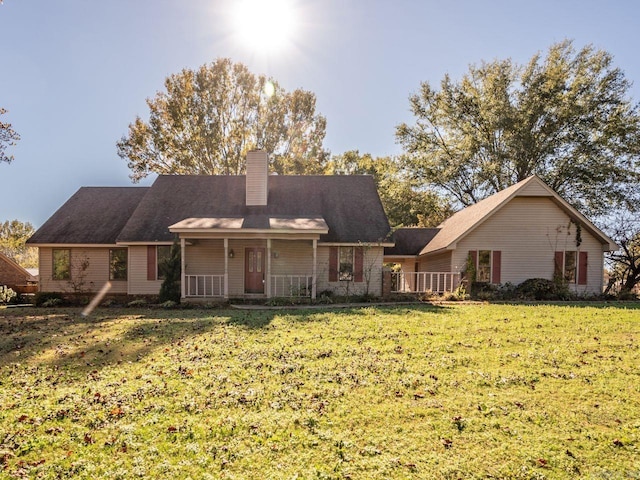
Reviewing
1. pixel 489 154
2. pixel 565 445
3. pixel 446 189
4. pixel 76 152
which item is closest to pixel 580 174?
pixel 489 154

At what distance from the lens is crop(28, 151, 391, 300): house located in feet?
56.4

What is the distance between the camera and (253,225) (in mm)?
17031

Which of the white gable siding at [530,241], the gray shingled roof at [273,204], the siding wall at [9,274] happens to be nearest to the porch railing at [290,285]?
the gray shingled roof at [273,204]

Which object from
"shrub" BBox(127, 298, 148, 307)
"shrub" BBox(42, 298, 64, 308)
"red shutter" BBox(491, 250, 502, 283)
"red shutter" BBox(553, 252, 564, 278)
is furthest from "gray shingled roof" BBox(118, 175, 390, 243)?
"red shutter" BBox(553, 252, 564, 278)

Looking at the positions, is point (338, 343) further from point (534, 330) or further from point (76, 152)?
point (76, 152)

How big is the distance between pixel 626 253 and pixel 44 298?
29646 mm

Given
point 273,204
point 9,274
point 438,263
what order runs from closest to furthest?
point 273,204 → point 438,263 → point 9,274

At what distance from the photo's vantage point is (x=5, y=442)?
167 inches

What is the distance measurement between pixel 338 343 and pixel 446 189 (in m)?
25.4

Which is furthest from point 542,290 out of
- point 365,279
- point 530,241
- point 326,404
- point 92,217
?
point 92,217

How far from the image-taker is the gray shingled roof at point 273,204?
18.5 m

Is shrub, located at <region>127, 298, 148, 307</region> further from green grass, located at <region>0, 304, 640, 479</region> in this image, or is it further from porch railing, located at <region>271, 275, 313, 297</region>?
green grass, located at <region>0, 304, 640, 479</region>

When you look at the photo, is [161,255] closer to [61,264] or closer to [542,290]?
[61,264]

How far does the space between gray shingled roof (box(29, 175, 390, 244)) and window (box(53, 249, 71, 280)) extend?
69 cm
